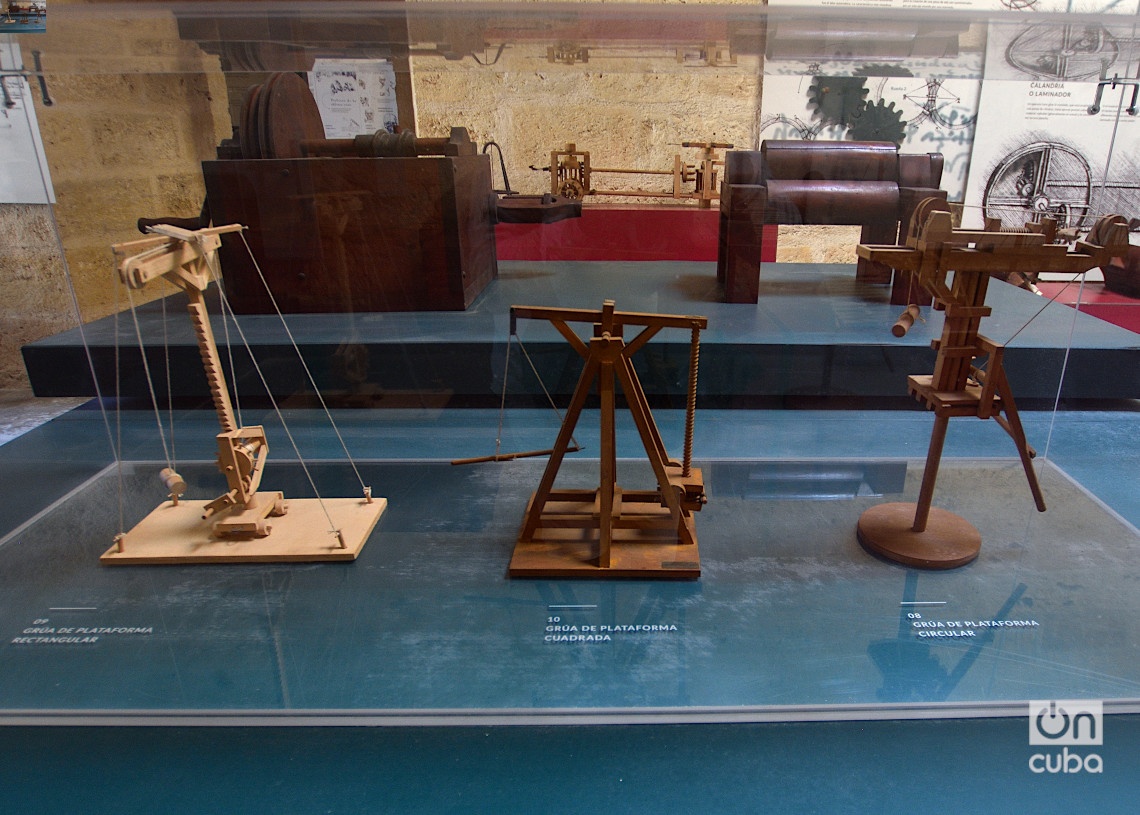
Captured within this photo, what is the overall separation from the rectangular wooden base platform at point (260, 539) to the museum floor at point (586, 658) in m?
0.04

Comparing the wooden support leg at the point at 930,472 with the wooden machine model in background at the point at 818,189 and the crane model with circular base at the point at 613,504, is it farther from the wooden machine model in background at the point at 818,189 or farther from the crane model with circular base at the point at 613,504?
the wooden machine model in background at the point at 818,189

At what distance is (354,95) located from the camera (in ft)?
8.20

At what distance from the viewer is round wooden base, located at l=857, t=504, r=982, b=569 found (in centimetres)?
188

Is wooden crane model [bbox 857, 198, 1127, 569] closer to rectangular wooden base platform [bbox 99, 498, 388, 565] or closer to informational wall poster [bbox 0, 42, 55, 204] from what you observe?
rectangular wooden base platform [bbox 99, 498, 388, 565]

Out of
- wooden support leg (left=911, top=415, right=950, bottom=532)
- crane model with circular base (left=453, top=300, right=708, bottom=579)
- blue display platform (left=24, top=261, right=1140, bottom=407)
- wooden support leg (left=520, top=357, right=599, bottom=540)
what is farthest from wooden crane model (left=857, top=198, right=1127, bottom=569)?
blue display platform (left=24, top=261, right=1140, bottom=407)

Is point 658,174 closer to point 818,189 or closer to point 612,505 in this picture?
point 818,189

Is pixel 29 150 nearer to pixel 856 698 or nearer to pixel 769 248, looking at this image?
pixel 769 248

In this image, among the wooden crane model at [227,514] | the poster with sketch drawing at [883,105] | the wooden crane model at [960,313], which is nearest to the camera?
the wooden crane model at [960,313]

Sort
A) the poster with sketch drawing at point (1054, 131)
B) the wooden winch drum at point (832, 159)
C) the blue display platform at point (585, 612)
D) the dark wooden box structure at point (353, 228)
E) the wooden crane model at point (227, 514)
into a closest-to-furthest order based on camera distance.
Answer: the blue display platform at point (585, 612) < the wooden crane model at point (227, 514) < the poster with sketch drawing at point (1054, 131) < the wooden winch drum at point (832, 159) < the dark wooden box structure at point (353, 228)

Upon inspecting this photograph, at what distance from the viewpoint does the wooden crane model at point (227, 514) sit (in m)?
1.80

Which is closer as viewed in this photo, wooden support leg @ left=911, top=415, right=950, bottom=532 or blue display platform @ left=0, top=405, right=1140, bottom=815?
blue display platform @ left=0, top=405, right=1140, bottom=815

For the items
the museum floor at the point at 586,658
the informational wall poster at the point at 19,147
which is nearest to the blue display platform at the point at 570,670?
the museum floor at the point at 586,658

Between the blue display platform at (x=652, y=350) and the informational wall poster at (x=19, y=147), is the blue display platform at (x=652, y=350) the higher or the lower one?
the lower one

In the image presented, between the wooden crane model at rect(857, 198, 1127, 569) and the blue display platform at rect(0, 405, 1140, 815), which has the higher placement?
the wooden crane model at rect(857, 198, 1127, 569)
